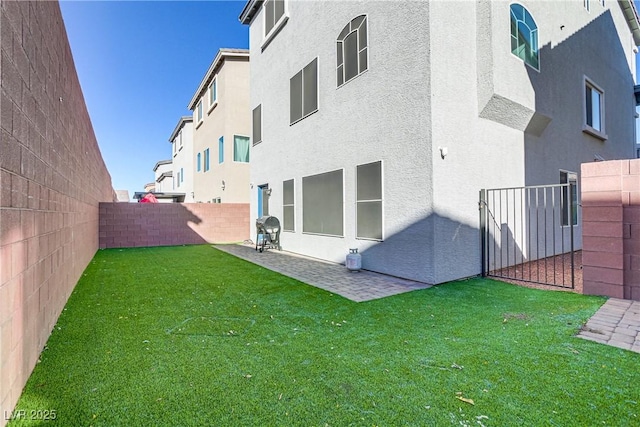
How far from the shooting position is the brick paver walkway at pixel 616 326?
3242mm

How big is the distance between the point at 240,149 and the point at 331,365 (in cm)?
1549

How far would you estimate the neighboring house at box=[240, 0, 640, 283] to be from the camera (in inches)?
235

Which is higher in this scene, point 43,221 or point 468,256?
point 43,221

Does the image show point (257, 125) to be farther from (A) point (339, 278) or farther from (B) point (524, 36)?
(B) point (524, 36)

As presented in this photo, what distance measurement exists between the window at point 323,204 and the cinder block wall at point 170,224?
6054 mm

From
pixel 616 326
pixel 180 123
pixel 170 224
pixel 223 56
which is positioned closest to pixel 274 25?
pixel 223 56

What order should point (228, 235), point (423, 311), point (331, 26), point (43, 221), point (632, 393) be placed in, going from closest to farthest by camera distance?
point (632, 393), point (43, 221), point (423, 311), point (331, 26), point (228, 235)

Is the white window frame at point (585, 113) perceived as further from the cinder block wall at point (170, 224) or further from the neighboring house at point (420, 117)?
the cinder block wall at point (170, 224)

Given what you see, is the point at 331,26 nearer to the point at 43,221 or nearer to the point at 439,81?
the point at 439,81

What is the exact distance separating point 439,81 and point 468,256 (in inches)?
136

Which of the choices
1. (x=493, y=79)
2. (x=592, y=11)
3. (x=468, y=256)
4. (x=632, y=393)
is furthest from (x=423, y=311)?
(x=592, y=11)

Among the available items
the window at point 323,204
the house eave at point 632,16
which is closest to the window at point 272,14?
the window at point 323,204

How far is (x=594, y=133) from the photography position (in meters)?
10.7

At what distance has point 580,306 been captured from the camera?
4.41m
